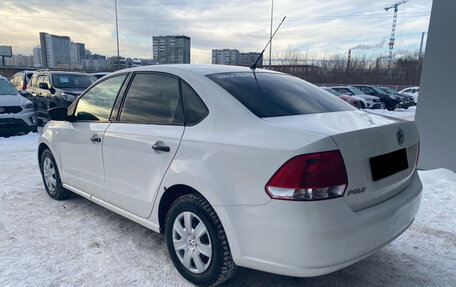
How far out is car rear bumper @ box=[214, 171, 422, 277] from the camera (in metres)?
1.86

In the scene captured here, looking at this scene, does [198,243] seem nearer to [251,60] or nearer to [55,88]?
[251,60]

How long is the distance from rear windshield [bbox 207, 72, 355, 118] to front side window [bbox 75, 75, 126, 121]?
123cm

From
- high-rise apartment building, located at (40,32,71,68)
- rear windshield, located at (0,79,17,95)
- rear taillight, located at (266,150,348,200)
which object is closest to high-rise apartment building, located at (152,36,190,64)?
rear windshield, located at (0,79,17,95)

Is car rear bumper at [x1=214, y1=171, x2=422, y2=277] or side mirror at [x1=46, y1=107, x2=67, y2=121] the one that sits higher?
side mirror at [x1=46, y1=107, x2=67, y2=121]

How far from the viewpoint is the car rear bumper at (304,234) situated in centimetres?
186

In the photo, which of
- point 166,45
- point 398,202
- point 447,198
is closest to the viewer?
point 398,202

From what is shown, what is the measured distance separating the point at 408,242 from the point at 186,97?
264cm

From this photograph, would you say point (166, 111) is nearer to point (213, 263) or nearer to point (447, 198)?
point (213, 263)

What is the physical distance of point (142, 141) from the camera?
2.78 metres

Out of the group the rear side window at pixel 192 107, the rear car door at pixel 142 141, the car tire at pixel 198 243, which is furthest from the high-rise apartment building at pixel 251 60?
the car tire at pixel 198 243

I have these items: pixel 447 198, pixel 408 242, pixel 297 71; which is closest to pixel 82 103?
pixel 408 242

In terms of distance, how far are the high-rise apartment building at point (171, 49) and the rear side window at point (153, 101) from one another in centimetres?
3499

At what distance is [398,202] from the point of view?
2270 millimetres

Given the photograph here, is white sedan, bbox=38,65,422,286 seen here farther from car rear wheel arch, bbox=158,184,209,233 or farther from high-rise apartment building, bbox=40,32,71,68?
high-rise apartment building, bbox=40,32,71,68
